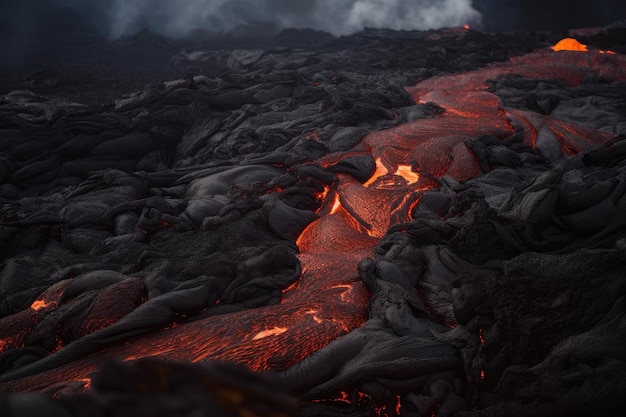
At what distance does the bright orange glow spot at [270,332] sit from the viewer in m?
3.59

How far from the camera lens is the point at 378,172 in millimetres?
8367

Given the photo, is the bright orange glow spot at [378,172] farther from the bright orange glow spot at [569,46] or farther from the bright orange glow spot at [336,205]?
the bright orange glow spot at [569,46]

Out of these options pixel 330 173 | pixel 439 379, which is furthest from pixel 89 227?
pixel 439 379

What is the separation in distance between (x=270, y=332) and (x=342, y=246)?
2.58 meters

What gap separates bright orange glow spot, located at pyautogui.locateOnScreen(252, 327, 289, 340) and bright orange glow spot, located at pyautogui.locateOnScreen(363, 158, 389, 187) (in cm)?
469

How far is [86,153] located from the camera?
9.66m

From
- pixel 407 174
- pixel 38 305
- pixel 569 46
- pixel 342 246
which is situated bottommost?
pixel 38 305

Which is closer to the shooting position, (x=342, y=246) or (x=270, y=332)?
(x=270, y=332)

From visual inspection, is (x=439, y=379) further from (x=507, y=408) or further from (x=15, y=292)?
(x=15, y=292)

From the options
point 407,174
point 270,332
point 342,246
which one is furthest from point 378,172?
point 270,332

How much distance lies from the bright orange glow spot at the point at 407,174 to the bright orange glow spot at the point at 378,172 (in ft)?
0.98

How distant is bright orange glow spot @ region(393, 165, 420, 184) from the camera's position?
786 cm

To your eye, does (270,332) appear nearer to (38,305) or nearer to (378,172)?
(38,305)

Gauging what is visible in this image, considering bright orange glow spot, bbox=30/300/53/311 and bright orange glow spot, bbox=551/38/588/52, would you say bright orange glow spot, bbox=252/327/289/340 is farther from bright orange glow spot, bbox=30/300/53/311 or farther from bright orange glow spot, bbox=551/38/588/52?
bright orange glow spot, bbox=551/38/588/52
